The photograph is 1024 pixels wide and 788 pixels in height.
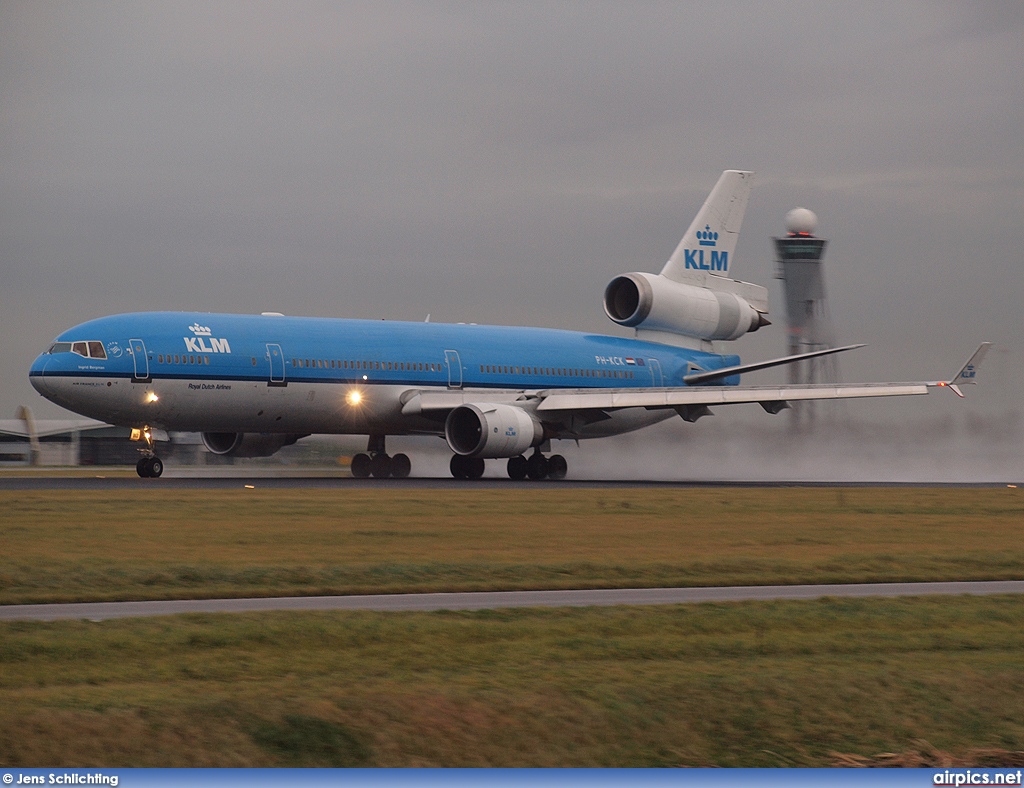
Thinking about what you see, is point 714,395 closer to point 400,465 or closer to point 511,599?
point 400,465

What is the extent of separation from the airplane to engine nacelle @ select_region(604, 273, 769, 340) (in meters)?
0.06

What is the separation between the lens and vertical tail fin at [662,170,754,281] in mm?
57250

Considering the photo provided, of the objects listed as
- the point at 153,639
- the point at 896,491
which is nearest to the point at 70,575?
the point at 153,639

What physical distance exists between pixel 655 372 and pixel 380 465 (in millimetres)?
11906

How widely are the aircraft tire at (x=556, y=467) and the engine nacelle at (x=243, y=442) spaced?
9.11 meters

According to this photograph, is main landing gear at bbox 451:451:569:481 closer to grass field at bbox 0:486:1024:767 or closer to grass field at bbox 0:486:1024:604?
grass field at bbox 0:486:1024:604

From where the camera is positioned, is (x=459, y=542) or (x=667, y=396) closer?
(x=459, y=542)

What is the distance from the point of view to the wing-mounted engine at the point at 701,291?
55312mm

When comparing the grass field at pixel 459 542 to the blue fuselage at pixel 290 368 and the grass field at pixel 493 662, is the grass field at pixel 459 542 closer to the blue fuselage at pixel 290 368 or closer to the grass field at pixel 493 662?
the grass field at pixel 493 662

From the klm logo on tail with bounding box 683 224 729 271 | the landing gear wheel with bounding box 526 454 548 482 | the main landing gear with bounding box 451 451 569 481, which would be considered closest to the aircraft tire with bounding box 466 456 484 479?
the main landing gear with bounding box 451 451 569 481

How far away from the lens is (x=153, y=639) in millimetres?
14914

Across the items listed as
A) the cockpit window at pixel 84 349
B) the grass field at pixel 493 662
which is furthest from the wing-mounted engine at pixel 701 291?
the grass field at pixel 493 662

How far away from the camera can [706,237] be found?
191 ft

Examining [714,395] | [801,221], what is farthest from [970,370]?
[801,221]
